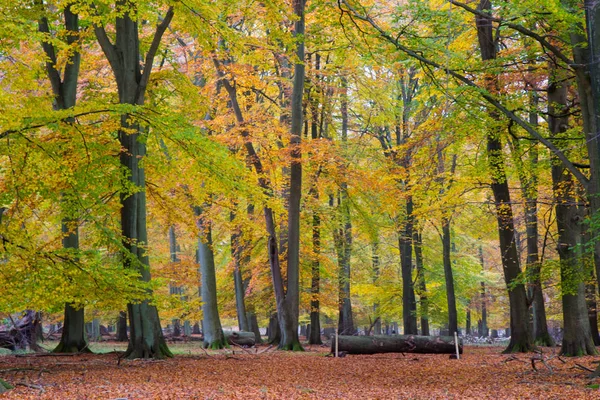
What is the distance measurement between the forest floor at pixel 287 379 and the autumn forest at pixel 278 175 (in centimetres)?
7

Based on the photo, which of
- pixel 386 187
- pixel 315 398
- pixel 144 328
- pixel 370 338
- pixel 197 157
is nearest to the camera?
pixel 315 398

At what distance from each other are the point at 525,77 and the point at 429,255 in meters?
13.2

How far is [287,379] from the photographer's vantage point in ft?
27.6

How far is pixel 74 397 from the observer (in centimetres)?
556

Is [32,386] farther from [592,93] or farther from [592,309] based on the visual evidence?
[592,309]

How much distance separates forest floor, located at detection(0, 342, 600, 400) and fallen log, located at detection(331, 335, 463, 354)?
2100mm

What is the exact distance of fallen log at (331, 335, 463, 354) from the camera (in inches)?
526

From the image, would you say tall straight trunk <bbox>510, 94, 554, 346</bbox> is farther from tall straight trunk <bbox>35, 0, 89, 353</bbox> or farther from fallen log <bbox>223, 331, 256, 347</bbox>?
tall straight trunk <bbox>35, 0, 89, 353</bbox>

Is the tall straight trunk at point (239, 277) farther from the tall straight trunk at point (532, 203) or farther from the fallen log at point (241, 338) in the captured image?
the tall straight trunk at point (532, 203)

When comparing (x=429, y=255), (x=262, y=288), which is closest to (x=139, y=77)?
(x=262, y=288)

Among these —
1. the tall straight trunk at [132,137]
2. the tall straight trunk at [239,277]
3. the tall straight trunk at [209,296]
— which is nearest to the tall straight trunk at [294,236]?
the tall straight trunk at [209,296]

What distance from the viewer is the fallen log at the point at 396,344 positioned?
43.9 feet

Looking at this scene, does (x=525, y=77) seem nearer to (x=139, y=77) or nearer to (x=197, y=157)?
(x=197, y=157)

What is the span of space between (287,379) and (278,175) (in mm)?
9453
